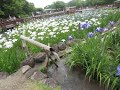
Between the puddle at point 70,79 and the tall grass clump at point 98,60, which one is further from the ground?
the tall grass clump at point 98,60

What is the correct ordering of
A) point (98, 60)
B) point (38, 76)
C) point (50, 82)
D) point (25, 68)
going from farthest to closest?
1. point (25, 68)
2. point (38, 76)
3. point (50, 82)
4. point (98, 60)

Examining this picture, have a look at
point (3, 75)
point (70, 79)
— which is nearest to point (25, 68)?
point (3, 75)

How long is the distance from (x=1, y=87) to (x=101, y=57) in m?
2.34

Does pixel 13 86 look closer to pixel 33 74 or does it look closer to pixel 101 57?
pixel 33 74

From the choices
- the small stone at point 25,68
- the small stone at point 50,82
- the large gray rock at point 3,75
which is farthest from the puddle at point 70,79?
the large gray rock at point 3,75

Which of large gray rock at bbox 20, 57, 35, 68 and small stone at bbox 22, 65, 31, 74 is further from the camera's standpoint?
large gray rock at bbox 20, 57, 35, 68

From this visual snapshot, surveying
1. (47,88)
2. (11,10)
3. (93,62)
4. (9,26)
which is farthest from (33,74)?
(11,10)

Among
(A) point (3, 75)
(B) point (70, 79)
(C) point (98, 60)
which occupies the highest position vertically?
(C) point (98, 60)

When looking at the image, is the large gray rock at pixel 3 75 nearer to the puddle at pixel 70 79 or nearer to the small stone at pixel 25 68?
the small stone at pixel 25 68

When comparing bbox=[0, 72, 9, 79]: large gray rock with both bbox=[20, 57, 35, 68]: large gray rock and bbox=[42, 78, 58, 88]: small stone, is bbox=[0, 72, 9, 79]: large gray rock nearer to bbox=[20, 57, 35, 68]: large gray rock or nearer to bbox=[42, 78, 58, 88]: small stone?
bbox=[20, 57, 35, 68]: large gray rock

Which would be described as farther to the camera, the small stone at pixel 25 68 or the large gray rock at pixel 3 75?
the large gray rock at pixel 3 75

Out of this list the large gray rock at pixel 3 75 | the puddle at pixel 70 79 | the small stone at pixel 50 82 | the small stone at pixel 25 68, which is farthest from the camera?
the large gray rock at pixel 3 75

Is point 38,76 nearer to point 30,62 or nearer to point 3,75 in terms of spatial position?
point 30,62

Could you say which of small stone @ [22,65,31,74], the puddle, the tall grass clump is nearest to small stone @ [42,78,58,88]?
the puddle
